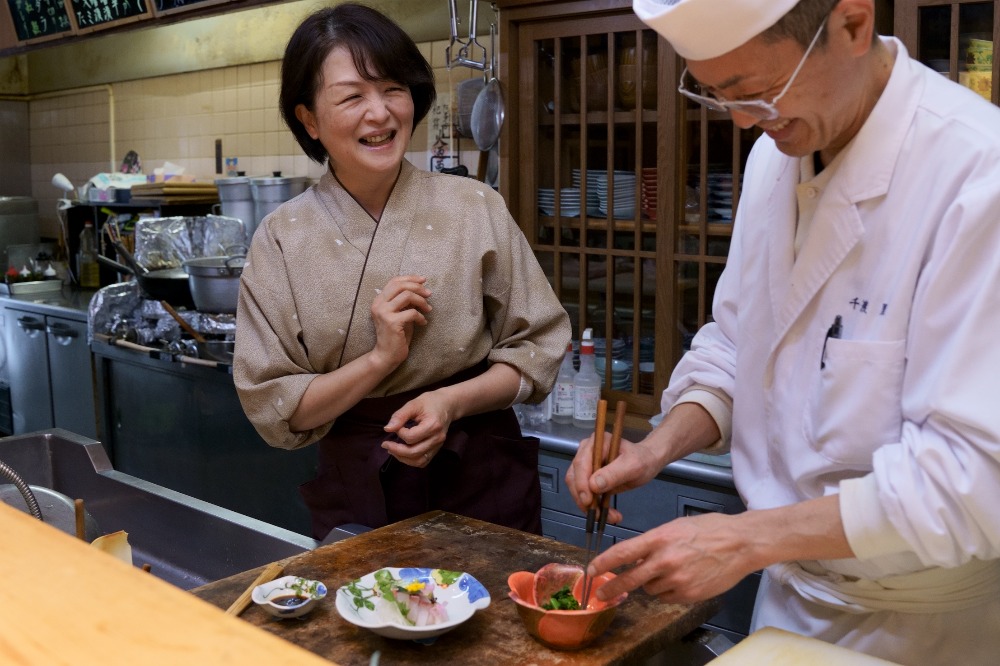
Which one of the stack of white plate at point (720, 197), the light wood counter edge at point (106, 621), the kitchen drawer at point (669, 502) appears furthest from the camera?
the stack of white plate at point (720, 197)

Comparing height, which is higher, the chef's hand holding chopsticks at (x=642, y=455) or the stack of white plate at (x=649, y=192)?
the stack of white plate at (x=649, y=192)

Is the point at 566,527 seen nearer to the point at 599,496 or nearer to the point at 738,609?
the point at 738,609

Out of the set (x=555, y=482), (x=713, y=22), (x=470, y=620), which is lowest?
(x=555, y=482)

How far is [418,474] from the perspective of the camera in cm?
186

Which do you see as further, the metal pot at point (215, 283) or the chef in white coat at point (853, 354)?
the metal pot at point (215, 283)

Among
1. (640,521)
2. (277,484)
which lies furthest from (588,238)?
(277,484)

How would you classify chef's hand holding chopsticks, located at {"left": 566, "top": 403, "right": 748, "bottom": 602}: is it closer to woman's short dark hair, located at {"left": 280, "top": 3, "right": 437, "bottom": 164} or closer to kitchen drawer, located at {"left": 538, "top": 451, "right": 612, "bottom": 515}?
woman's short dark hair, located at {"left": 280, "top": 3, "right": 437, "bottom": 164}

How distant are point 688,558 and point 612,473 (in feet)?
0.74

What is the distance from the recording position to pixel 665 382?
10.1 ft

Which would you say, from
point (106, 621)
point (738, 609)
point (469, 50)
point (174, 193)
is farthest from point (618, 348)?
→ point (106, 621)

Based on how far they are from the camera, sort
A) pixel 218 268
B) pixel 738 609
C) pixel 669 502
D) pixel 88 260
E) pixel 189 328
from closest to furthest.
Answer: pixel 738 609 → pixel 669 502 → pixel 218 268 → pixel 189 328 → pixel 88 260

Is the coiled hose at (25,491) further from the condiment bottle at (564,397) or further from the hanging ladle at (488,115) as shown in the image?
the hanging ladle at (488,115)

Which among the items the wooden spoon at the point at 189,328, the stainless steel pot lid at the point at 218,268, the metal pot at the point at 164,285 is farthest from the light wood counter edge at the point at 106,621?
the metal pot at the point at 164,285

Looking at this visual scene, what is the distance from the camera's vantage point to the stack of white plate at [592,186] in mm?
3180
